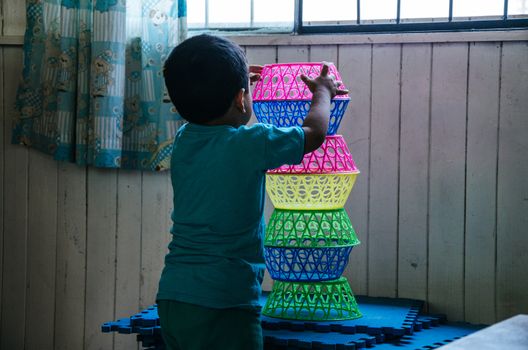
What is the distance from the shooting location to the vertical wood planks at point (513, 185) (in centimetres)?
231

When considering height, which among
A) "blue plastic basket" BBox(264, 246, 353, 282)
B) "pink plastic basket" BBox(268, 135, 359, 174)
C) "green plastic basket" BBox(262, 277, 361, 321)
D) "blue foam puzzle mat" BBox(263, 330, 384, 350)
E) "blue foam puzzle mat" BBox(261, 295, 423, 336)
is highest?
"pink plastic basket" BBox(268, 135, 359, 174)

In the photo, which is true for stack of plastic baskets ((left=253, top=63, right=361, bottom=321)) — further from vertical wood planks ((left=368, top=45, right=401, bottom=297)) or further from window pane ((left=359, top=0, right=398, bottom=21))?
window pane ((left=359, top=0, right=398, bottom=21))

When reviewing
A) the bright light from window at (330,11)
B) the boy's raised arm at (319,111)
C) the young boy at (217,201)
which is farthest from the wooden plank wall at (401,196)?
the young boy at (217,201)

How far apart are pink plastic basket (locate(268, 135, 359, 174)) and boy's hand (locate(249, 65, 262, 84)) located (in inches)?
9.4

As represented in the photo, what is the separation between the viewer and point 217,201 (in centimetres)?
165

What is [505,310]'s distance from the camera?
235cm

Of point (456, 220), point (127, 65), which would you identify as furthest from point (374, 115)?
point (127, 65)

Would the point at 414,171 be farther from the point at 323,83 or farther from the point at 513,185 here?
the point at 323,83

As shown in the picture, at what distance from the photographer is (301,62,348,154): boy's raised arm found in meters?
1.69

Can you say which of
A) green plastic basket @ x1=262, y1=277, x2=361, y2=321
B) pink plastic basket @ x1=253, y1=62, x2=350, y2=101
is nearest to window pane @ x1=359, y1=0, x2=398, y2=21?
pink plastic basket @ x1=253, y1=62, x2=350, y2=101

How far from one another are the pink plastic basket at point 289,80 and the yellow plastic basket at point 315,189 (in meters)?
0.20

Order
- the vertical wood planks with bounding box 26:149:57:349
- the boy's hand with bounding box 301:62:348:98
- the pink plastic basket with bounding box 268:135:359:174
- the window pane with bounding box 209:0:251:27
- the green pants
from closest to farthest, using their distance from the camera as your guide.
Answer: the green pants → the boy's hand with bounding box 301:62:348:98 → the pink plastic basket with bounding box 268:135:359:174 → the window pane with bounding box 209:0:251:27 → the vertical wood planks with bounding box 26:149:57:349

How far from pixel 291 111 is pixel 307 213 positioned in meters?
0.27

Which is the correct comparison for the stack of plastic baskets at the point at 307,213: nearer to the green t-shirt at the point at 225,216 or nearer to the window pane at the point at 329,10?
the green t-shirt at the point at 225,216
